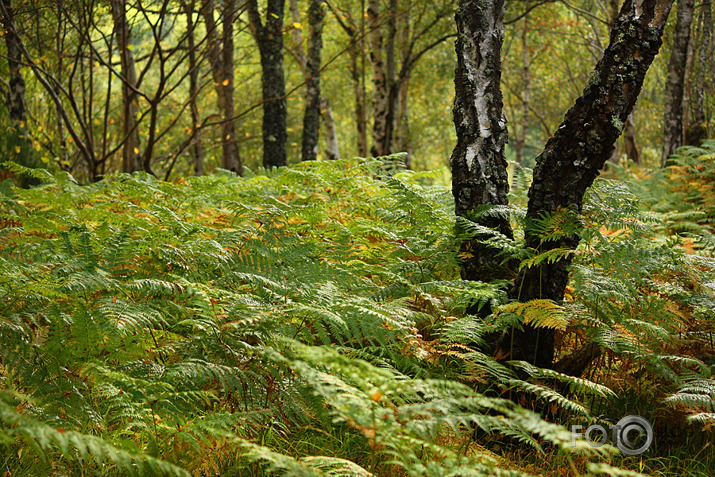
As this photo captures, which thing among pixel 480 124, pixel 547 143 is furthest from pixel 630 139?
pixel 547 143

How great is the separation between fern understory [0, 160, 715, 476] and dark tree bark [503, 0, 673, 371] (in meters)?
0.14

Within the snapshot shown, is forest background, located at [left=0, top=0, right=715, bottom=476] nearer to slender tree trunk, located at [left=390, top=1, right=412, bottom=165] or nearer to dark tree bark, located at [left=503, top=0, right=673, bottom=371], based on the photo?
dark tree bark, located at [left=503, top=0, right=673, bottom=371]

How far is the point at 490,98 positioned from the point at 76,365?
278cm

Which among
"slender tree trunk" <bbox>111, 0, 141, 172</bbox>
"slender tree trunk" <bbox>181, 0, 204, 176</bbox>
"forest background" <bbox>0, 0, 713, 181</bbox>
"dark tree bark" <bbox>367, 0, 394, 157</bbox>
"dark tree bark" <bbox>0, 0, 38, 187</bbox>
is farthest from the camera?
"dark tree bark" <bbox>367, 0, 394, 157</bbox>

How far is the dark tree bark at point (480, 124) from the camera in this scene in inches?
131

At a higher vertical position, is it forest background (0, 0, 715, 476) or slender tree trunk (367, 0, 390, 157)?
slender tree trunk (367, 0, 390, 157)

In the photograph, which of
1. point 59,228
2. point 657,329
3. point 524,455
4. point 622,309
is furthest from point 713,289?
point 59,228

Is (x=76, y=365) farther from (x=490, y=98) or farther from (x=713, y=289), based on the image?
(x=713, y=289)

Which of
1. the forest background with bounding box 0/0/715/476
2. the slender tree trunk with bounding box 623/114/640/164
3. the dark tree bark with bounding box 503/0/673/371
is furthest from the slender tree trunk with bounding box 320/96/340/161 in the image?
the dark tree bark with bounding box 503/0/673/371

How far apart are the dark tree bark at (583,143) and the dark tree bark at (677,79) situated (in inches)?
296

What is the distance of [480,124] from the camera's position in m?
3.35

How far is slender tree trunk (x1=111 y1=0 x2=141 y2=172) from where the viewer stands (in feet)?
18.2

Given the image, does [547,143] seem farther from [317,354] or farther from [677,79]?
[677,79]

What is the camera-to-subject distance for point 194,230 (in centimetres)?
347
